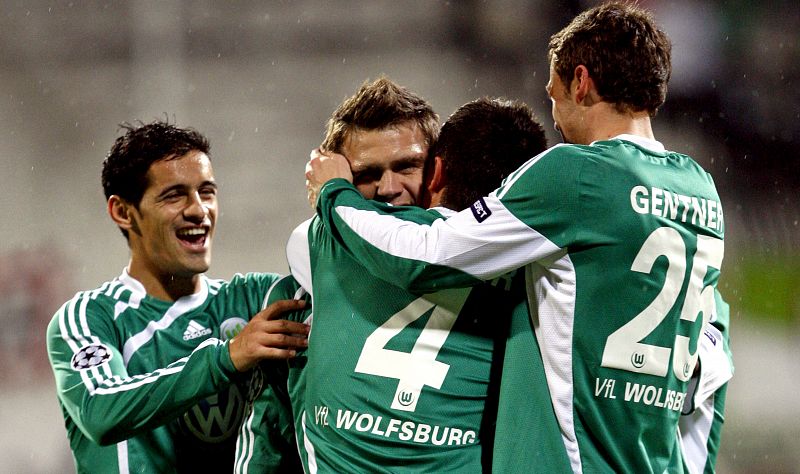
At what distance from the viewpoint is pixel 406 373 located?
1.98m

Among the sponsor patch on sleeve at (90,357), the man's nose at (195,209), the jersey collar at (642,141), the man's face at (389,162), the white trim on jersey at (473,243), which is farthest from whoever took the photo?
the man's nose at (195,209)

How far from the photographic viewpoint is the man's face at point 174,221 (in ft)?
9.07

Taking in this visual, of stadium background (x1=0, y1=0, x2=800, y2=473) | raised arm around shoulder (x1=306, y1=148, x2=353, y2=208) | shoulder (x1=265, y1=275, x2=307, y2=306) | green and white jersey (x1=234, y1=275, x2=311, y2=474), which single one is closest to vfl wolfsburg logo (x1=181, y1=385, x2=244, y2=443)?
green and white jersey (x1=234, y1=275, x2=311, y2=474)

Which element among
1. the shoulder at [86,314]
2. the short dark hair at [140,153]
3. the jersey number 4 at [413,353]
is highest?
the short dark hair at [140,153]

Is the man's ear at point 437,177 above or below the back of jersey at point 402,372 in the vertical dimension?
above

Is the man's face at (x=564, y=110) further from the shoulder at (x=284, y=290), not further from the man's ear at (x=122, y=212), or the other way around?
the man's ear at (x=122, y=212)

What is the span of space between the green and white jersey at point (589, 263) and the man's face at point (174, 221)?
34.4 inches

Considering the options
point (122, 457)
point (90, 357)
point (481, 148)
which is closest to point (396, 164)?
point (481, 148)

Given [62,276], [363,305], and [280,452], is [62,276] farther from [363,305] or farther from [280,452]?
[363,305]

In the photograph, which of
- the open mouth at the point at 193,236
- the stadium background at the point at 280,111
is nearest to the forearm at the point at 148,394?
the open mouth at the point at 193,236

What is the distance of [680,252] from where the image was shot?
2014 millimetres

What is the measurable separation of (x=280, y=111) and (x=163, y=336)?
4.67 m

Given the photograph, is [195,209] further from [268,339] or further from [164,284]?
[268,339]

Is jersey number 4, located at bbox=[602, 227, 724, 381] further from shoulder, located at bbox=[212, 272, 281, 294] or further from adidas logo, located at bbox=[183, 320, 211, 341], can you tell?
adidas logo, located at bbox=[183, 320, 211, 341]
